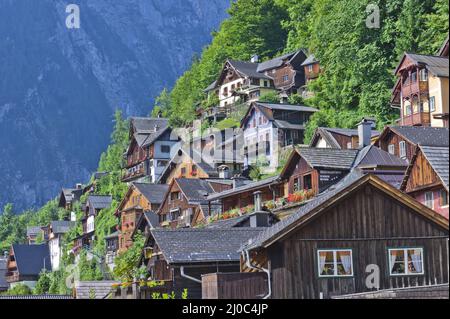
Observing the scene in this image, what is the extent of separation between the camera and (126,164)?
116875 mm

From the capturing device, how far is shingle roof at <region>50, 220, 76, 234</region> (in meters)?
118

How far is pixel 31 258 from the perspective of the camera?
113312 mm

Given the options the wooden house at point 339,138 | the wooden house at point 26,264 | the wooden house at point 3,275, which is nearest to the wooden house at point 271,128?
the wooden house at point 339,138

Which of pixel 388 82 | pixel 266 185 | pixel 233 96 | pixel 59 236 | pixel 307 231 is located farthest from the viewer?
pixel 59 236

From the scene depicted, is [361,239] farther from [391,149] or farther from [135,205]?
[135,205]

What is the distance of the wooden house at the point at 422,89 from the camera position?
62125 millimetres

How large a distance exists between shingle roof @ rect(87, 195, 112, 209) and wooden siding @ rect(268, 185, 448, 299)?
8079 cm

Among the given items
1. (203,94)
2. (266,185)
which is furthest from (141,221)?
(203,94)

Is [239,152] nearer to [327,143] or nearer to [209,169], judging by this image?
[209,169]

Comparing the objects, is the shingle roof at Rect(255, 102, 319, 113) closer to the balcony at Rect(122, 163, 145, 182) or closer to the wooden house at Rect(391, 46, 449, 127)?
the wooden house at Rect(391, 46, 449, 127)

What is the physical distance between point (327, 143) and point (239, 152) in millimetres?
23372

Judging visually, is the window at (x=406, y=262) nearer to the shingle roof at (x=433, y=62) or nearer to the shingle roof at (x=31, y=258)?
the shingle roof at (x=433, y=62)

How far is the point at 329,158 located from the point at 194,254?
16.5m

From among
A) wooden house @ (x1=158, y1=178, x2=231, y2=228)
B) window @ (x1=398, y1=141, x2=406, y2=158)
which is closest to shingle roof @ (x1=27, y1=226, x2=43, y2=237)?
wooden house @ (x1=158, y1=178, x2=231, y2=228)
